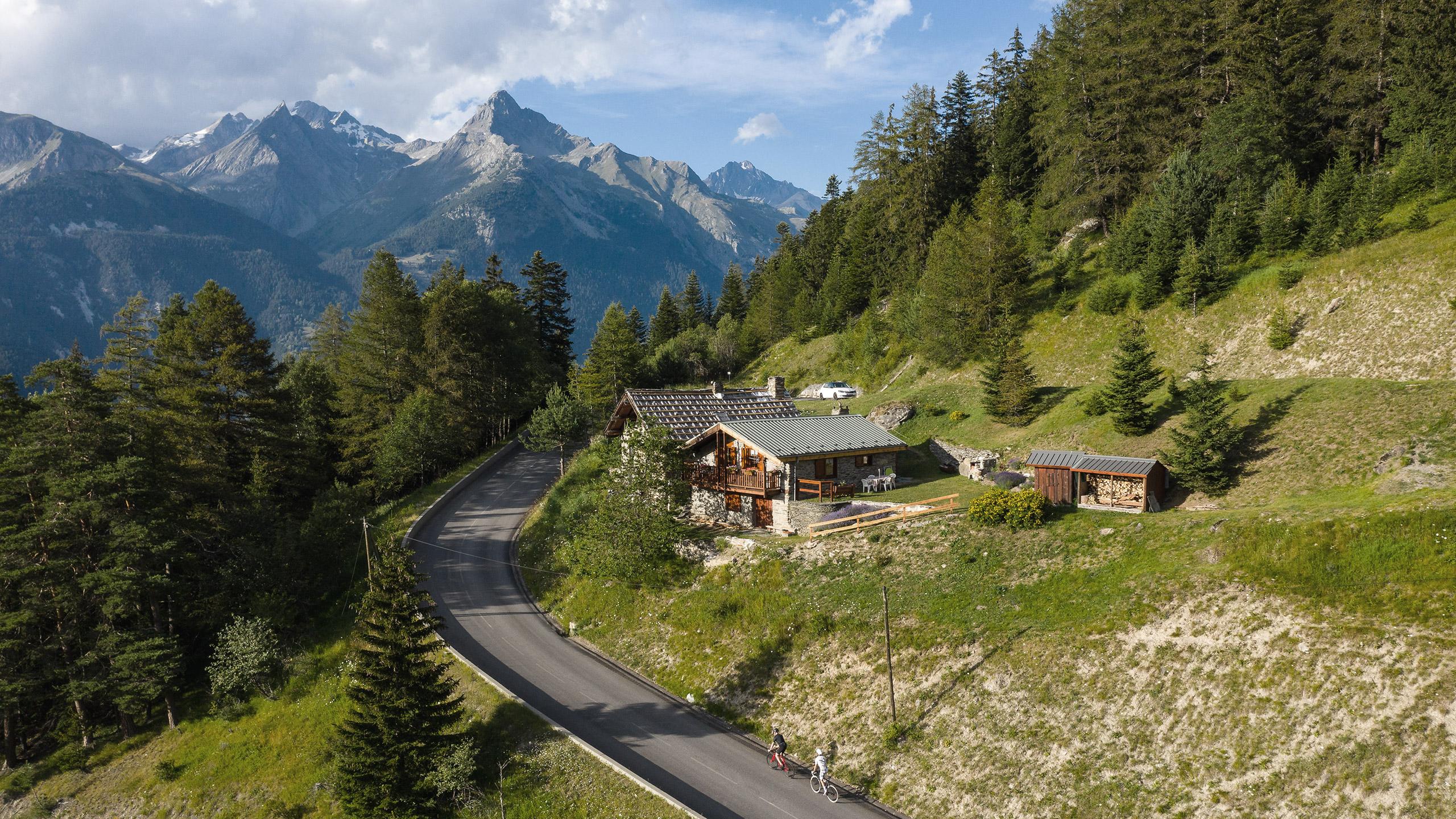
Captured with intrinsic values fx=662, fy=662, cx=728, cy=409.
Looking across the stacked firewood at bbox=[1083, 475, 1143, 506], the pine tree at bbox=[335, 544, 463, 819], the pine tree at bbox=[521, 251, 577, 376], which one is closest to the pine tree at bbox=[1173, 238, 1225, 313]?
the stacked firewood at bbox=[1083, 475, 1143, 506]

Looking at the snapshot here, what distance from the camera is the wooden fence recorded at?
29.6 metres

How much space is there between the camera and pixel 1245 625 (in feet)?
60.7

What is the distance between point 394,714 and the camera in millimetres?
22469

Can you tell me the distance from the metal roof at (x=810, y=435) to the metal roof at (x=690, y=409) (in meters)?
2.50

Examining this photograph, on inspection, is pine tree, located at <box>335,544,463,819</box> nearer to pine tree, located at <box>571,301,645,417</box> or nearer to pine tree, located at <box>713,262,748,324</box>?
pine tree, located at <box>571,301,645,417</box>

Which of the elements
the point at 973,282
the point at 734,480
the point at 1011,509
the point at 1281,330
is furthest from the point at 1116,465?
the point at 973,282

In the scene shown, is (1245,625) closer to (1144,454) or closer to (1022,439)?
(1144,454)

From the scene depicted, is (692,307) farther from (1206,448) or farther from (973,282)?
(1206,448)

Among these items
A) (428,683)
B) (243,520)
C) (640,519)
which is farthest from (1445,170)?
(243,520)

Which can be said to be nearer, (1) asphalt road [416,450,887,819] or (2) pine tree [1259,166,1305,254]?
(1) asphalt road [416,450,887,819]

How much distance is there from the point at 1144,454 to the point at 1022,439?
304 inches

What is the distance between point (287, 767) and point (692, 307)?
97.0 meters

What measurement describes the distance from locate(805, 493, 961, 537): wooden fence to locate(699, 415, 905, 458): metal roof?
4.60m

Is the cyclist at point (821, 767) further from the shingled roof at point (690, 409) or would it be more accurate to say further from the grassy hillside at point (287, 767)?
the shingled roof at point (690, 409)
